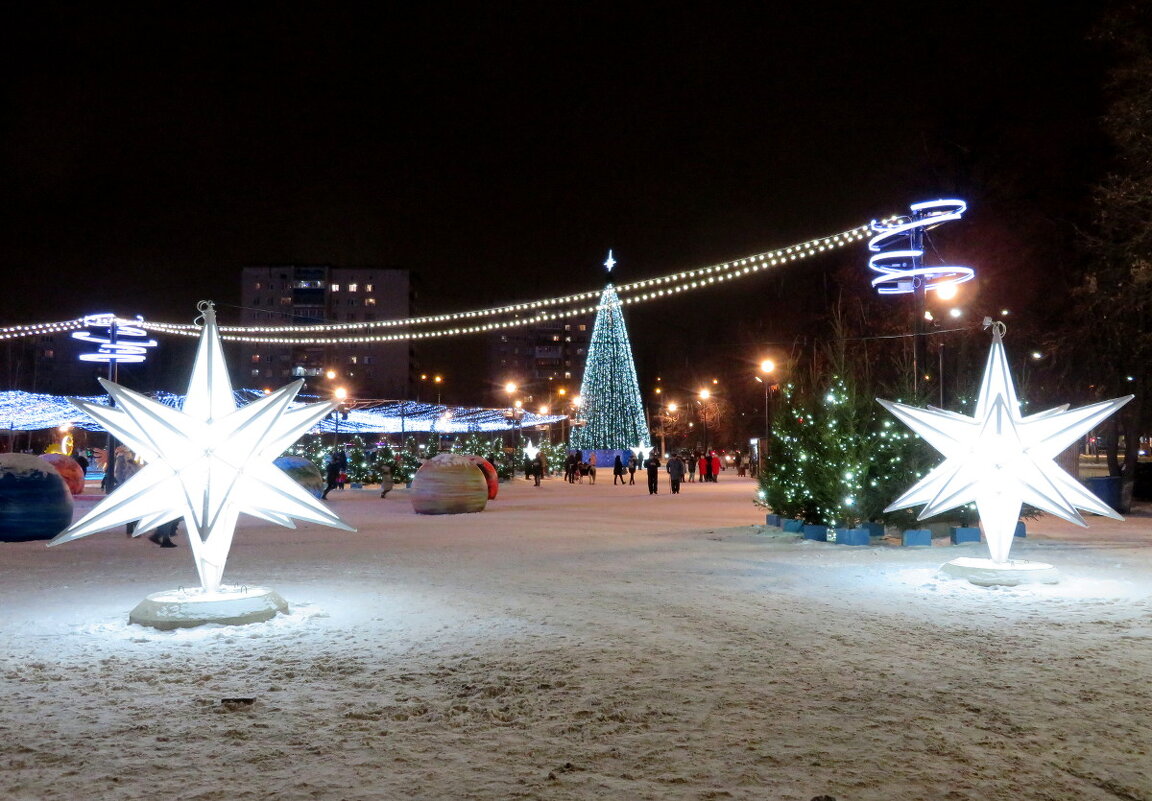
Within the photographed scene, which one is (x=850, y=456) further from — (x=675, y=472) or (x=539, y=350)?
(x=539, y=350)

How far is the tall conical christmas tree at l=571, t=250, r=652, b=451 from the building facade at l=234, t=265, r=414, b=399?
188 feet

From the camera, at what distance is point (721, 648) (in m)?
7.33

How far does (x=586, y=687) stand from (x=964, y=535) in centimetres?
1167

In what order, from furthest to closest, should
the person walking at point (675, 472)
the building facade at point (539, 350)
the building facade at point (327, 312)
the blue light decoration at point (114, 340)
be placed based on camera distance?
the building facade at point (539, 350)
the building facade at point (327, 312)
the person walking at point (675, 472)
the blue light decoration at point (114, 340)

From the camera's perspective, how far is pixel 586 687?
20.1ft

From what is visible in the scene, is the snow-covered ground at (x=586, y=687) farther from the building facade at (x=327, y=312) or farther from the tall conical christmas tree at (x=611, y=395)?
the building facade at (x=327, y=312)

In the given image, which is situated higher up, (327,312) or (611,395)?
(327,312)

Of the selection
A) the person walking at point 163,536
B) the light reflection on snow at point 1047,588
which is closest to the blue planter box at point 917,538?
the light reflection on snow at point 1047,588

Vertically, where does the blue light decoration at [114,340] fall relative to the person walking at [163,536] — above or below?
above

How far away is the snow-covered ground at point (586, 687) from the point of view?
449 cm

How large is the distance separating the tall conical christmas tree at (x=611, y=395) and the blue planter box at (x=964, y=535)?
3875 centimetres

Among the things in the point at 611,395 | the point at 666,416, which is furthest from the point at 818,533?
the point at 666,416

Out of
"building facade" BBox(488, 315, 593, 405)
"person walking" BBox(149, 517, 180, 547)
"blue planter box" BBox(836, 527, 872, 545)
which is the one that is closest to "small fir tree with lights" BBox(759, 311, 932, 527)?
"blue planter box" BBox(836, 527, 872, 545)

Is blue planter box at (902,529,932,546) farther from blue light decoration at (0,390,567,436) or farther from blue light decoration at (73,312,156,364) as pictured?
blue light decoration at (73,312,156,364)
